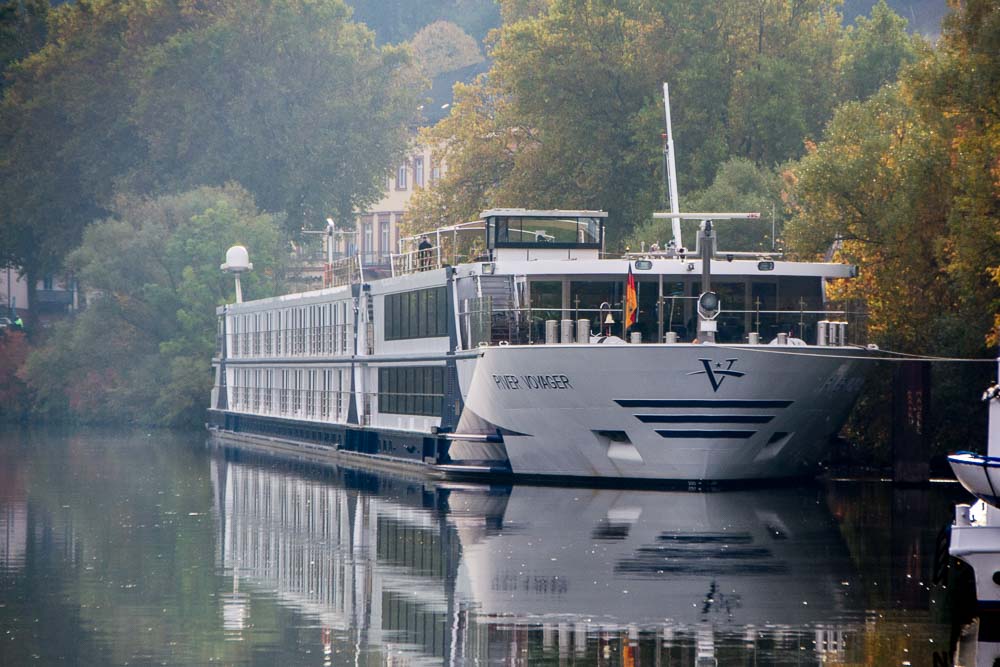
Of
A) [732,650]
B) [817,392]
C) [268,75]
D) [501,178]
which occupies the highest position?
[268,75]

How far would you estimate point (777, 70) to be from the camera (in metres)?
65.1

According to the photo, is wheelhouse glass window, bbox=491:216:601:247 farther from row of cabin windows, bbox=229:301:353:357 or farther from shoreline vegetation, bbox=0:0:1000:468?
row of cabin windows, bbox=229:301:353:357

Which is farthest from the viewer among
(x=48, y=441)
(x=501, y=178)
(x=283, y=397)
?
(x=501, y=178)

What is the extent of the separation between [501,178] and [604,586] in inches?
2116

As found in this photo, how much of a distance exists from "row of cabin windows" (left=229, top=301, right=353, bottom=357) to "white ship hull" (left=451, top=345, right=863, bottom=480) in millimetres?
14349

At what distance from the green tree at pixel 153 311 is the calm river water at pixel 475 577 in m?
41.6

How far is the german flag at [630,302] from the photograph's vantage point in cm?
3575

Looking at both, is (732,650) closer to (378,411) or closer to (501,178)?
(378,411)

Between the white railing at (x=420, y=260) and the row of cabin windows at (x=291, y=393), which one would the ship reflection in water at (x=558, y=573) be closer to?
the white railing at (x=420, y=260)

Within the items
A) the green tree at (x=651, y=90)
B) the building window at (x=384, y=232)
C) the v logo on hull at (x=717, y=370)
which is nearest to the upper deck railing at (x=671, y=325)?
the v logo on hull at (x=717, y=370)

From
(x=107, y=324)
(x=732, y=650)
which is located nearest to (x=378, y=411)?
(x=732, y=650)

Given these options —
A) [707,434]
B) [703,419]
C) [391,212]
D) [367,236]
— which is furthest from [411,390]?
[367,236]

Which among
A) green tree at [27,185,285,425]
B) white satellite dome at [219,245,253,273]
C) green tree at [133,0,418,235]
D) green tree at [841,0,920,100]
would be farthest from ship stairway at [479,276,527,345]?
green tree at [133,0,418,235]

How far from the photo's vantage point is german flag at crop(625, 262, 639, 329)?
3575 centimetres
